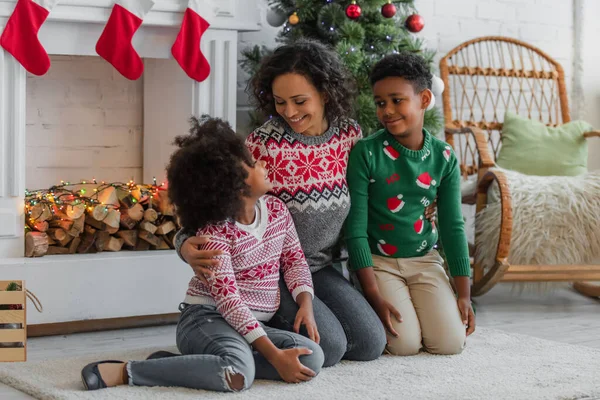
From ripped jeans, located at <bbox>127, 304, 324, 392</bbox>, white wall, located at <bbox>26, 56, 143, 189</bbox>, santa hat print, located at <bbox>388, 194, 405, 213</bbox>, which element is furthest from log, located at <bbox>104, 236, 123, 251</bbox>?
santa hat print, located at <bbox>388, 194, 405, 213</bbox>

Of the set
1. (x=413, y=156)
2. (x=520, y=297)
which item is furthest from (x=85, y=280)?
(x=520, y=297)

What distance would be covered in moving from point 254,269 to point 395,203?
0.49 m

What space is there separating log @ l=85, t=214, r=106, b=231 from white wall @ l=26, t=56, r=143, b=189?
1.27 feet

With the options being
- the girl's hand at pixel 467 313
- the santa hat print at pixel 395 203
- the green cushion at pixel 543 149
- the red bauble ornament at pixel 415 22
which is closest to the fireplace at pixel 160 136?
the red bauble ornament at pixel 415 22

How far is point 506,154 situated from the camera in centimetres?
344

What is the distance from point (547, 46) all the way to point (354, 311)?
2.32 m

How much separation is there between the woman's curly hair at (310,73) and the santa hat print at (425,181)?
0.86ft

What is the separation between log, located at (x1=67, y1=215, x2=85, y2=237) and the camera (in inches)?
99.8

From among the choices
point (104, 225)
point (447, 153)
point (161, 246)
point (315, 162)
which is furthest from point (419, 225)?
point (104, 225)

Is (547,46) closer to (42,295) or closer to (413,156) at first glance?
(413,156)

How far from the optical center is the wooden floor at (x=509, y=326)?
2.35 m

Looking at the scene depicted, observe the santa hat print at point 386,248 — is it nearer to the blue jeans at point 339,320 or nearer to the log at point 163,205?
the blue jeans at point 339,320

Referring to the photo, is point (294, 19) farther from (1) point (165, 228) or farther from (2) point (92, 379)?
(2) point (92, 379)

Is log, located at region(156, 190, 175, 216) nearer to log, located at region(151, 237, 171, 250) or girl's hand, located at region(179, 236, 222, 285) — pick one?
log, located at region(151, 237, 171, 250)
